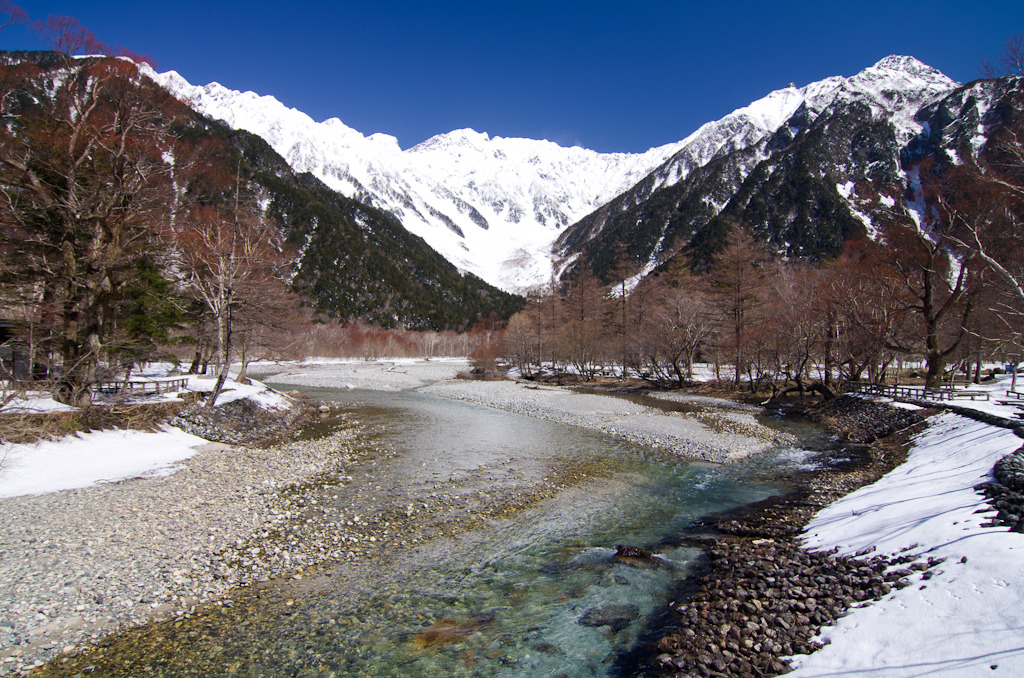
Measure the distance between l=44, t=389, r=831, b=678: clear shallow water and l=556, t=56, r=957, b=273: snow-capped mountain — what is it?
86.1m

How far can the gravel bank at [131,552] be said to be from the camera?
6426mm

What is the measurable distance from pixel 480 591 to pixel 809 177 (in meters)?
158

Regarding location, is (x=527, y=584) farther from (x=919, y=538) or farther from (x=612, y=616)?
(x=919, y=538)

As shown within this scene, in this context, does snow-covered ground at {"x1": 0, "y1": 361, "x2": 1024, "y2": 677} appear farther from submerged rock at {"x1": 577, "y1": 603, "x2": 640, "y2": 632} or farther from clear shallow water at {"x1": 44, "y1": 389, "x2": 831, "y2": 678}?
clear shallow water at {"x1": 44, "y1": 389, "x2": 831, "y2": 678}

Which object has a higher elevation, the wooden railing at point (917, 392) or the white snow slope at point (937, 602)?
the wooden railing at point (917, 392)

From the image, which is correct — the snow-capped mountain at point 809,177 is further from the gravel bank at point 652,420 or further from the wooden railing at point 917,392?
the wooden railing at point 917,392

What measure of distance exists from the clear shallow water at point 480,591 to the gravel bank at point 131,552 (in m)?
0.74

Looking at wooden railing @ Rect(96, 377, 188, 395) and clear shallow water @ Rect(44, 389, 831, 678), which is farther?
wooden railing @ Rect(96, 377, 188, 395)

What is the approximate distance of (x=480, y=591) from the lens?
7.98 meters

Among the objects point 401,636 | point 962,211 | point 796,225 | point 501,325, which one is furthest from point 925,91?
point 401,636

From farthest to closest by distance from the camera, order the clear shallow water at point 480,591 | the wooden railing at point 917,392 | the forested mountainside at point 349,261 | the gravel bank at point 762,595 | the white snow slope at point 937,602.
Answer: the forested mountainside at point 349,261 → the wooden railing at point 917,392 → the clear shallow water at point 480,591 → the gravel bank at point 762,595 → the white snow slope at point 937,602

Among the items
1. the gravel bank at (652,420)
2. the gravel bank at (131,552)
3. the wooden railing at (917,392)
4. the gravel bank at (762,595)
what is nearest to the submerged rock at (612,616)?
the gravel bank at (762,595)

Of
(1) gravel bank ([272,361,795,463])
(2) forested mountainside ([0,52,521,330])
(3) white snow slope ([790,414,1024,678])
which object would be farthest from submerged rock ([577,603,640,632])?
(2) forested mountainside ([0,52,521,330])

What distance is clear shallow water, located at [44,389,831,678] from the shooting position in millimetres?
6172
